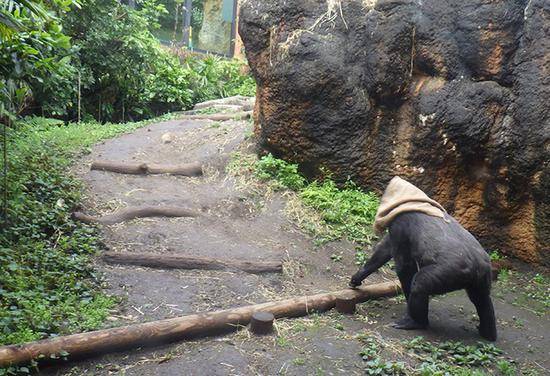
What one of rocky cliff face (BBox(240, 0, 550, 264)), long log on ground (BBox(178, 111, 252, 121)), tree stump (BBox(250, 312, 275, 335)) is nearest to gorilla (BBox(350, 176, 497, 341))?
tree stump (BBox(250, 312, 275, 335))

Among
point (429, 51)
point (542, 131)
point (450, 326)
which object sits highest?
point (429, 51)

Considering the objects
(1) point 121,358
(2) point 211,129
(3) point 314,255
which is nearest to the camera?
(1) point 121,358

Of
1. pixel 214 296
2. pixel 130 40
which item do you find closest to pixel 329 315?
pixel 214 296

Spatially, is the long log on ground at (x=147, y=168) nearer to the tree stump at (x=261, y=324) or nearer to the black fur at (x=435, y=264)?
the black fur at (x=435, y=264)

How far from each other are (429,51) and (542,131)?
82.1 inches

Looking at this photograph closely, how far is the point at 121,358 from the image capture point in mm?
5055

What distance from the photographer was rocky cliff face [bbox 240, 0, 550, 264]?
348 inches

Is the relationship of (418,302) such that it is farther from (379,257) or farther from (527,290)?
(527,290)

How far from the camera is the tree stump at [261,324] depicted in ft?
18.5

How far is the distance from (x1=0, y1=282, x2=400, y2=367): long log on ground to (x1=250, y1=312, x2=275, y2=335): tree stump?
127 millimetres

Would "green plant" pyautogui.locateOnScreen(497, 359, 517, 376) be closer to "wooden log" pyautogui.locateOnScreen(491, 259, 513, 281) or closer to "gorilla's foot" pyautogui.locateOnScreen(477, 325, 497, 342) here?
"gorilla's foot" pyautogui.locateOnScreen(477, 325, 497, 342)

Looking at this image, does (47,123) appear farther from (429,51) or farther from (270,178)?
(429,51)

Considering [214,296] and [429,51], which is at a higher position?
[429,51]

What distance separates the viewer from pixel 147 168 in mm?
10125
